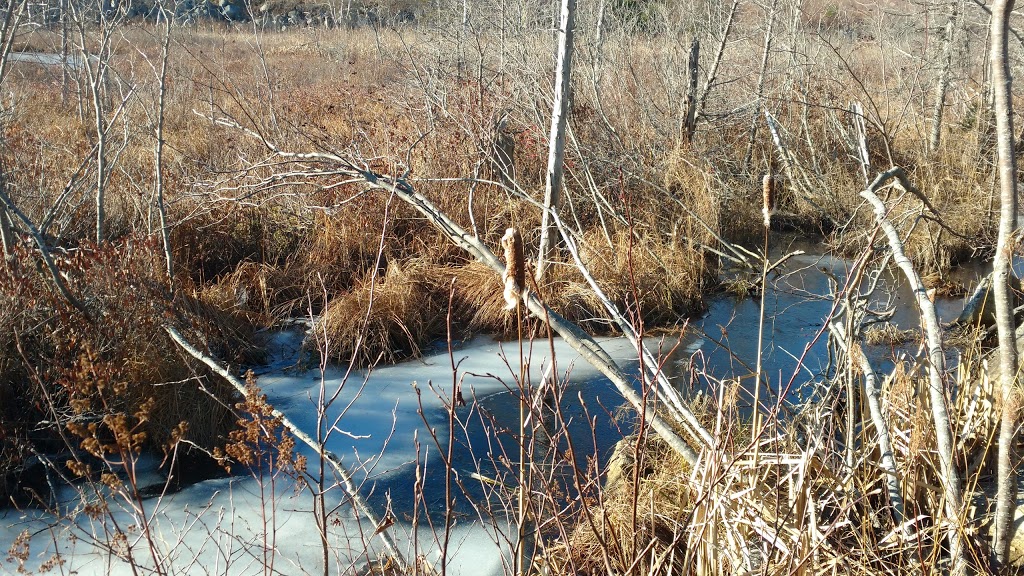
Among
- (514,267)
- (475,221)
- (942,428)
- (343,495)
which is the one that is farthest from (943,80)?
(514,267)

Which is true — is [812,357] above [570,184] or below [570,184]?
below

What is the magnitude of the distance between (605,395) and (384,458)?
1.58m

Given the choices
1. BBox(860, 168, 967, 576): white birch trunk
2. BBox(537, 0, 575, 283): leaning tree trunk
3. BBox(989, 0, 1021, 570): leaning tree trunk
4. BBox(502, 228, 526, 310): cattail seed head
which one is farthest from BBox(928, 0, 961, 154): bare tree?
BBox(502, 228, 526, 310): cattail seed head

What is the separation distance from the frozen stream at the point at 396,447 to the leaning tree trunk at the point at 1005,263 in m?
0.82

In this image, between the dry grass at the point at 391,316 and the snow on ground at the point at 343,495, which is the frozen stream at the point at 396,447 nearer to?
the snow on ground at the point at 343,495

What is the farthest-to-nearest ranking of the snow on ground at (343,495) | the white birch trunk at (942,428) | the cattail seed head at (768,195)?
1. the snow on ground at (343,495)
2. the white birch trunk at (942,428)
3. the cattail seed head at (768,195)

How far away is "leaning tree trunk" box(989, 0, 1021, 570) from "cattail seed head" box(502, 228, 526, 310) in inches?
46.1

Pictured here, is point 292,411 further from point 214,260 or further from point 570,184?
point 570,184

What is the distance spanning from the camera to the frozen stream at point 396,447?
3.71m

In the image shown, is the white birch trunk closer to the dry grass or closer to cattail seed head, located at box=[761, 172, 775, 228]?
cattail seed head, located at box=[761, 172, 775, 228]

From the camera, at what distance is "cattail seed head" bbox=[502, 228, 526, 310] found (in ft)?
4.73

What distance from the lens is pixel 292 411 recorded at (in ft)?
18.2

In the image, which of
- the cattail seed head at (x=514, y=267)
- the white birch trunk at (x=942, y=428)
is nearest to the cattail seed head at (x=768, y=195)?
the white birch trunk at (x=942, y=428)

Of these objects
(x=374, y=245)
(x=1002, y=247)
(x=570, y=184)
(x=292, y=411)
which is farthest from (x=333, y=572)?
(x=570, y=184)
